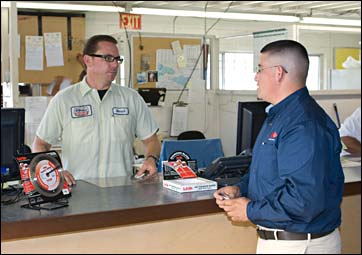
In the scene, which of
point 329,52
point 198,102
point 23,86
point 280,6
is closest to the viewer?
point 198,102

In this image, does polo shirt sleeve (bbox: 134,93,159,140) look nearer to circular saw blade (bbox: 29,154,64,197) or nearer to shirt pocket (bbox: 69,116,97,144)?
shirt pocket (bbox: 69,116,97,144)

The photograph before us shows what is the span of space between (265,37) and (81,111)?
291 cm

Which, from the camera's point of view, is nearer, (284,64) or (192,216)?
(284,64)

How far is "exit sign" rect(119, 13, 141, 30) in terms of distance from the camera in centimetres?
808

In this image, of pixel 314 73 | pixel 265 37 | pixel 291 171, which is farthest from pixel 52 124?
pixel 314 73

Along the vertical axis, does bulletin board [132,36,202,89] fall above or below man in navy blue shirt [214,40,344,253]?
above

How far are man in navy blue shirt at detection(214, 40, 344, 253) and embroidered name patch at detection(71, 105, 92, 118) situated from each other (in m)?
1.28

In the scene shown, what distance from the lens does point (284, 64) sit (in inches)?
83.1

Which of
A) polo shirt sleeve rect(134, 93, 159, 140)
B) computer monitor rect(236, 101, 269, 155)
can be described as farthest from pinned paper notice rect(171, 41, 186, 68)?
computer monitor rect(236, 101, 269, 155)

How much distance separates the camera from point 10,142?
2428mm

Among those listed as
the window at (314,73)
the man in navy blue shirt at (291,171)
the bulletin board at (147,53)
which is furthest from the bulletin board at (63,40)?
the window at (314,73)

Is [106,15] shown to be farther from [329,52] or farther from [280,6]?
[329,52]

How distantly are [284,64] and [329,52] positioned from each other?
412 inches

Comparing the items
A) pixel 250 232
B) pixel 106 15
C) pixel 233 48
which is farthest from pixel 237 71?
pixel 250 232
